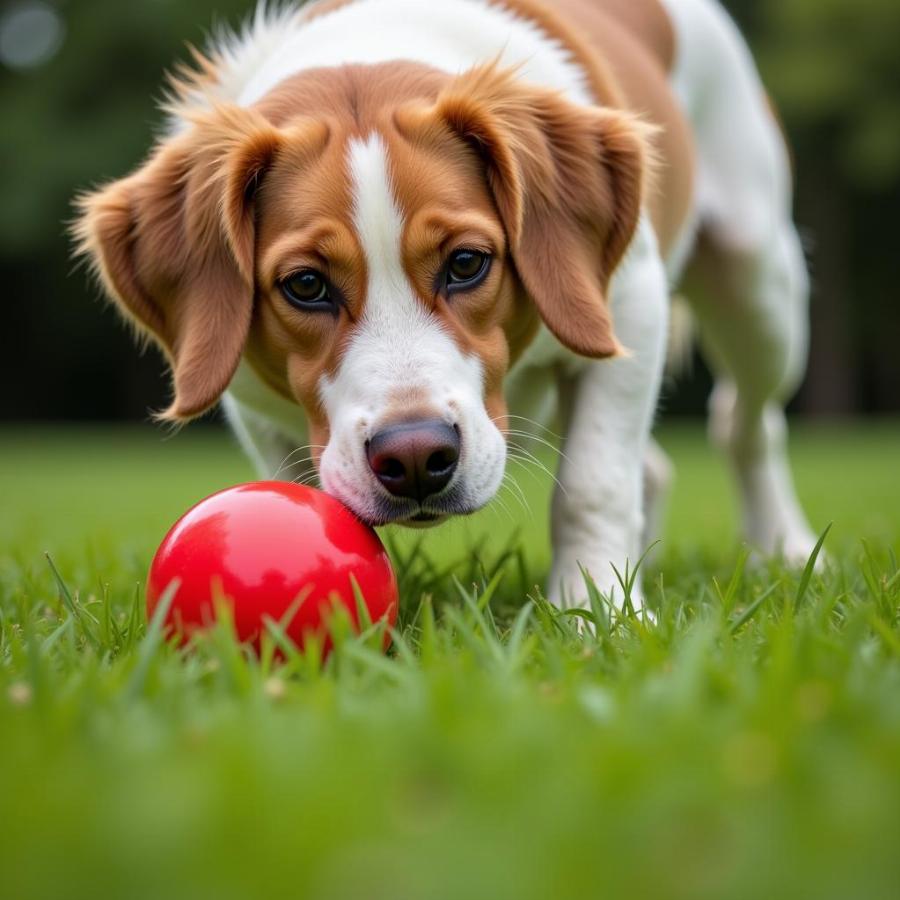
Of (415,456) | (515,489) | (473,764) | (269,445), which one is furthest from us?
(269,445)

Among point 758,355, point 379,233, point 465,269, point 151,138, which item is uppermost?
point 379,233

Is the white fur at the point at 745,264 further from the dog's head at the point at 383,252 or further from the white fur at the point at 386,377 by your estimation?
the white fur at the point at 386,377

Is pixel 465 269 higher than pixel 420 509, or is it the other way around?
pixel 465 269

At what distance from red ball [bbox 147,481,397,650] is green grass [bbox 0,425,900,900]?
0.48 ft

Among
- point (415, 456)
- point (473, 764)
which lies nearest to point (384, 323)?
point (415, 456)

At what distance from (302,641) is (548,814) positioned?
110 centimetres

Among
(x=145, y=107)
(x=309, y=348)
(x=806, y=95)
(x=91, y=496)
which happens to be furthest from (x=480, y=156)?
(x=145, y=107)

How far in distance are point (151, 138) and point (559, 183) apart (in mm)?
24106

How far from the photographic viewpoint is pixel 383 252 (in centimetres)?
292

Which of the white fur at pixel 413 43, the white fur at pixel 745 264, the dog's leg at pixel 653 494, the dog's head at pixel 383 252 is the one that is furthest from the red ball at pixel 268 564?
the white fur at pixel 745 264

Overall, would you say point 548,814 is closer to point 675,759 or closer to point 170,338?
point 675,759

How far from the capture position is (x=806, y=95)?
→ 24.2 m

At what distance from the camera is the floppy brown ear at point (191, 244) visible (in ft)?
10.3

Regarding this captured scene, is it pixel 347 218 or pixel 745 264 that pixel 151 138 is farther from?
pixel 347 218
